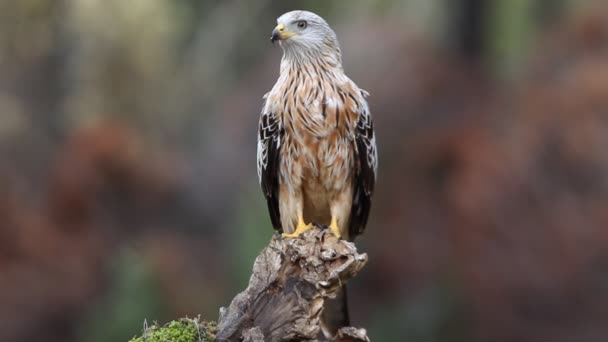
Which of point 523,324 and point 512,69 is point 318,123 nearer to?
point 523,324

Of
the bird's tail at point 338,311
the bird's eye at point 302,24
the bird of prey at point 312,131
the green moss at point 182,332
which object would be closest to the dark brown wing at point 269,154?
the bird of prey at point 312,131

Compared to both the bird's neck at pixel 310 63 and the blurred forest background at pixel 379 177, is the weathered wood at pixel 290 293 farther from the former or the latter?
the blurred forest background at pixel 379 177

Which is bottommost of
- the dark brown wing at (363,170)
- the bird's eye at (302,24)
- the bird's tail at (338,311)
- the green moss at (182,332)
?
the green moss at (182,332)

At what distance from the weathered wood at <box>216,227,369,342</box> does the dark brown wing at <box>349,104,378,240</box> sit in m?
1.13

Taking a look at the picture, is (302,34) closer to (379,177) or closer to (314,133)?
(314,133)

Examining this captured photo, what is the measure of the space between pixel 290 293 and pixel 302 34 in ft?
5.85

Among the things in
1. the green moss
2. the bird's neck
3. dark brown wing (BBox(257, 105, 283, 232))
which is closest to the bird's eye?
the bird's neck

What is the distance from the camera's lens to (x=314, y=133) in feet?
18.1

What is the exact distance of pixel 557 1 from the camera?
50.7 ft

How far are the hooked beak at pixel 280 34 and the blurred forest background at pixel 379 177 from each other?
4330mm

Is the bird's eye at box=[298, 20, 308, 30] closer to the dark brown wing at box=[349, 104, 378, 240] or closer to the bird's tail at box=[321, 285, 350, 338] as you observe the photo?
the dark brown wing at box=[349, 104, 378, 240]

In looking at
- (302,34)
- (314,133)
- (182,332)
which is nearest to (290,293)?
(182,332)

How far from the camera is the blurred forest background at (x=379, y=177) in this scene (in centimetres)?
1061

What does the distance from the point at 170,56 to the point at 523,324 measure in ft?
22.6
